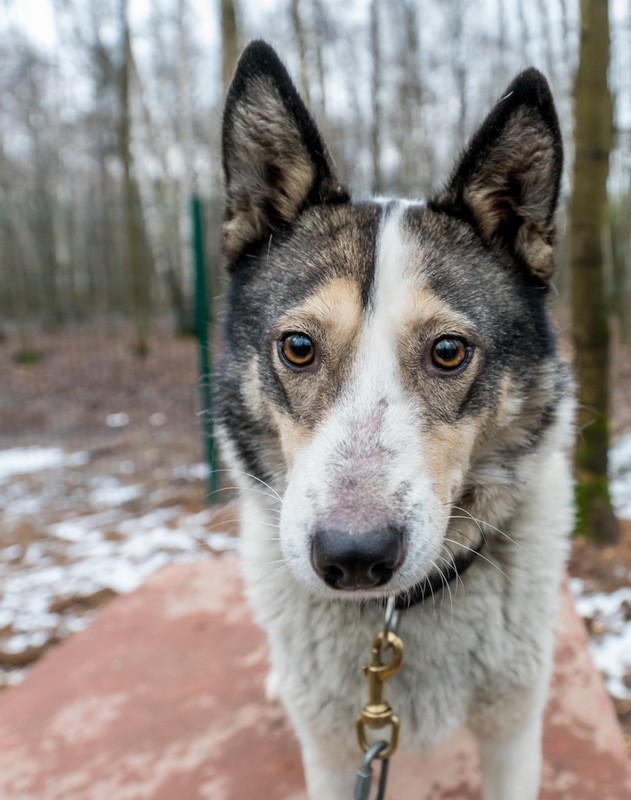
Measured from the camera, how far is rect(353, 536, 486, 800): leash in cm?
159

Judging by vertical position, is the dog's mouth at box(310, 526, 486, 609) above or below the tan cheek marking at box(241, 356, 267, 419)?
below

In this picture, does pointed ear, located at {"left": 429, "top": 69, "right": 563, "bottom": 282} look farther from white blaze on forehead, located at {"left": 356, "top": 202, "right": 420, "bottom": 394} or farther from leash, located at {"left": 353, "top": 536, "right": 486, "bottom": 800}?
leash, located at {"left": 353, "top": 536, "right": 486, "bottom": 800}

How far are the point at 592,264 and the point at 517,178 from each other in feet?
8.64

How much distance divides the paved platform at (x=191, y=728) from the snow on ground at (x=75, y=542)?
2.84 feet

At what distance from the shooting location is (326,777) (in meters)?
1.83

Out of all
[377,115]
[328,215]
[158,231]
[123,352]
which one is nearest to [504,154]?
[328,215]

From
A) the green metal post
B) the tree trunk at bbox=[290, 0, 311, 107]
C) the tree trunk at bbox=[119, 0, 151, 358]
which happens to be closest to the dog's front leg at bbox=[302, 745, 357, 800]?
the green metal post

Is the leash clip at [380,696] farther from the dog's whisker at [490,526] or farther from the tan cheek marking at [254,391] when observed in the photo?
the tan cheek marking at [254,391]

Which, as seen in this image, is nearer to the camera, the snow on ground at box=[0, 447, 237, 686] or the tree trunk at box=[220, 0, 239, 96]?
the snow on ground at box=[0, 447, 237, 686]

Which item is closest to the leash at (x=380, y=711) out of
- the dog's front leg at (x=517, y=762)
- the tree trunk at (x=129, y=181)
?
the dog's front leg at (x=517, y=762)

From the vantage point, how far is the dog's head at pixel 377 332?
136 cm

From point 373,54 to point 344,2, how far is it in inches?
70.0

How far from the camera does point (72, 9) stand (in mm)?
15523

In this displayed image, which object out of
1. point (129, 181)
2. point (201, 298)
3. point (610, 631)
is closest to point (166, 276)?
point (129, 181)
